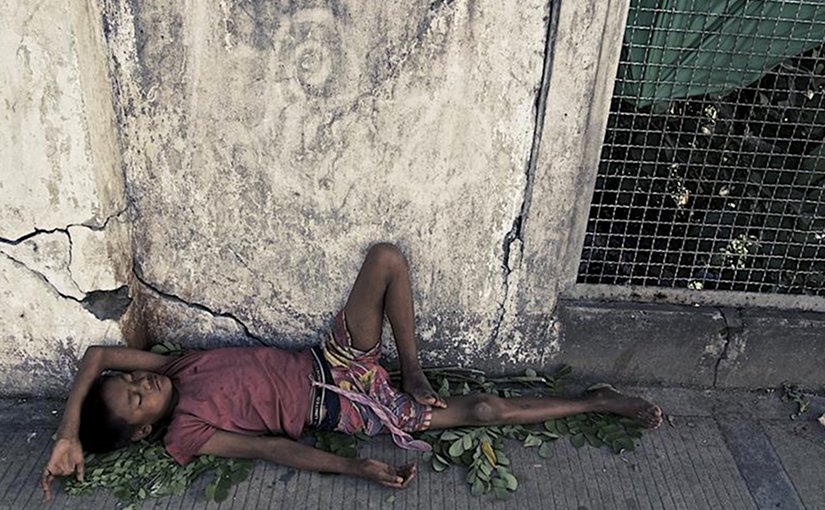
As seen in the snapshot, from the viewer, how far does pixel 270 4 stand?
7.30 ft

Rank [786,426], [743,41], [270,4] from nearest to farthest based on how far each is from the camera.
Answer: [270,4]
[743,41]
[786,426]

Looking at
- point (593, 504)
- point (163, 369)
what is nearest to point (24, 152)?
point (163, 369)

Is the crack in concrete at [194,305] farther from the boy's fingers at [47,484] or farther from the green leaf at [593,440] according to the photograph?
the green leaf at [593,440]

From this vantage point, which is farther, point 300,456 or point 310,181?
point 310,181

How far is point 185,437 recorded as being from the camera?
2348mm

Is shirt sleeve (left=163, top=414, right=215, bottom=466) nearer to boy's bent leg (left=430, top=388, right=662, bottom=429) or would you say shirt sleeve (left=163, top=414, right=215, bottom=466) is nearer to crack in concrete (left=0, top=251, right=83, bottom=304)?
crack in concrete (left=0, top=251, right=83, bottom=304)

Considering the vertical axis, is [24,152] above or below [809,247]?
above

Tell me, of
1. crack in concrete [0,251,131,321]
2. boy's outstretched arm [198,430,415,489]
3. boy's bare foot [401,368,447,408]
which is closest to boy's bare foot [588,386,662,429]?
boy's bare foot [401,368,447,408]

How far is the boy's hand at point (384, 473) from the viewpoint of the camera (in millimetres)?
2303

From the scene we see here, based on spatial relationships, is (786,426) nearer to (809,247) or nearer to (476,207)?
(809,247)

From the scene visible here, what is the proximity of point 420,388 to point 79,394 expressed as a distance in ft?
3.74

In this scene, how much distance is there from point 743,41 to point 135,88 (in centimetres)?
202

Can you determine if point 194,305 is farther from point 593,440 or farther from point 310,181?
point 593,440

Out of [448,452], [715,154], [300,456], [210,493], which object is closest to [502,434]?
[448,452]
